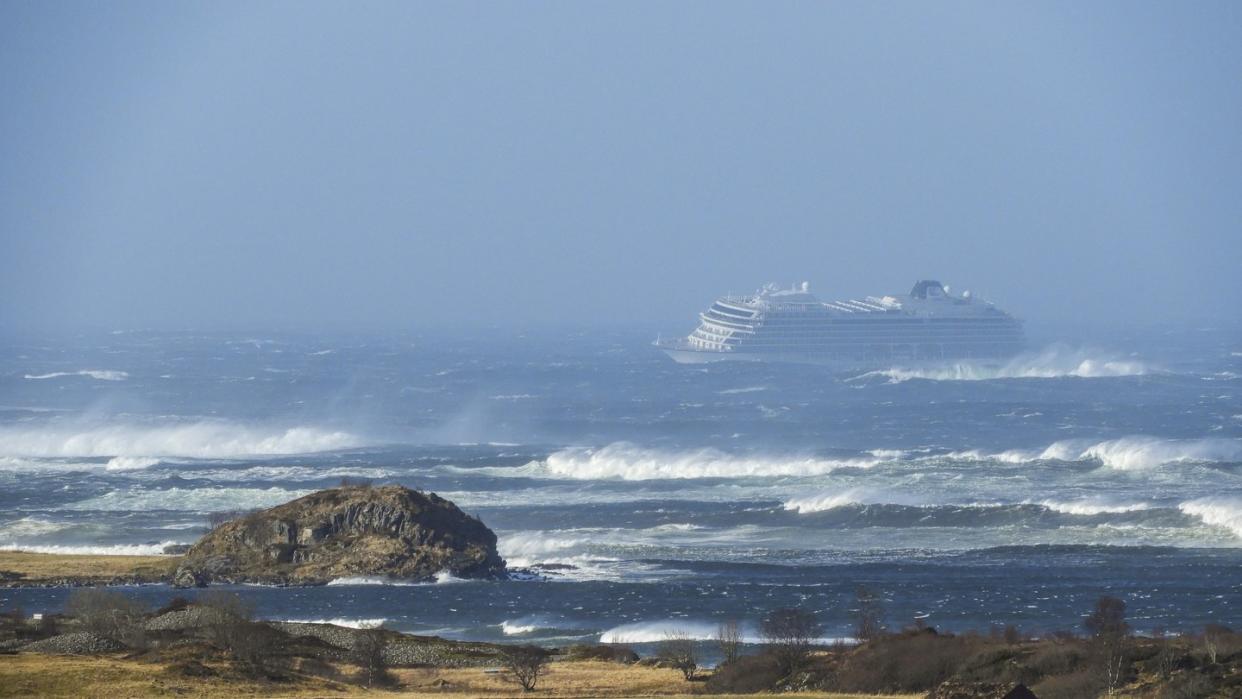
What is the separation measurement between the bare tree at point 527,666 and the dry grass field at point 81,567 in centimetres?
1478

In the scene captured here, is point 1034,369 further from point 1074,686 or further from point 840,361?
point 1074,686

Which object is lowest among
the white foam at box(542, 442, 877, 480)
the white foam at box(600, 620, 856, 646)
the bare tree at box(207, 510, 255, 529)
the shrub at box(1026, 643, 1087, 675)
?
the white foam at box(600, 620, 856, 646)

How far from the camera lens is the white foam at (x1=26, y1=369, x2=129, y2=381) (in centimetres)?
12681

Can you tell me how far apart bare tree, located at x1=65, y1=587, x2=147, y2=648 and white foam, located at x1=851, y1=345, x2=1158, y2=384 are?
9535 centimetres

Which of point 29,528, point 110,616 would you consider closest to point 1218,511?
point 110,616

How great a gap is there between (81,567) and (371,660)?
16397 mm

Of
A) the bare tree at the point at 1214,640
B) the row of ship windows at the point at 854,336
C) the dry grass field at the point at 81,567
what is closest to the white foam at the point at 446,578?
the dry grass field at the point at 81,567

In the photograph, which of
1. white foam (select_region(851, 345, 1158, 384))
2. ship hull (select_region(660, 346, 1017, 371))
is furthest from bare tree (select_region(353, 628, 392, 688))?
ship hull (select_region(660, 346, 1017, 371))

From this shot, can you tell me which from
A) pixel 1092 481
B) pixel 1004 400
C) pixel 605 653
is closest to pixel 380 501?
pixel 605 653

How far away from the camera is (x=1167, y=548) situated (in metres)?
46.9

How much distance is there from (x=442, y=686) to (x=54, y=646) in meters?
7.44

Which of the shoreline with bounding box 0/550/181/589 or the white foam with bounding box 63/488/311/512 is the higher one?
the white foam with bounding box 63/488/311/512

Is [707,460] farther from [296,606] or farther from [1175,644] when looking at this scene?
[1175,644]

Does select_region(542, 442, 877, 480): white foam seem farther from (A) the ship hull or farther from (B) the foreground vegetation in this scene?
(A) the ship hull
